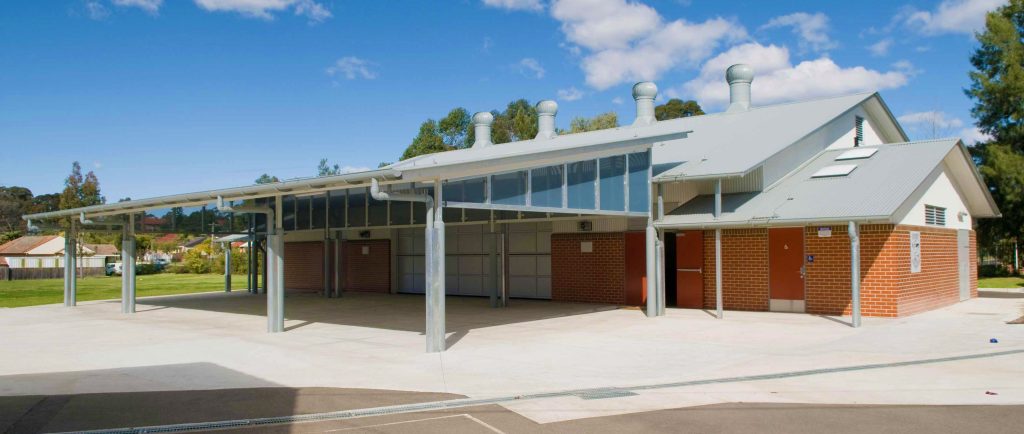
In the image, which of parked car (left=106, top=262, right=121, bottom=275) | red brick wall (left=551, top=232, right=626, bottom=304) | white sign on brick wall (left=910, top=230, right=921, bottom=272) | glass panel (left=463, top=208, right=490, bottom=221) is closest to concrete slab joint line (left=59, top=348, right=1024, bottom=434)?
white sign on brick wall (left=910, top=230, right=921, bottom=272)

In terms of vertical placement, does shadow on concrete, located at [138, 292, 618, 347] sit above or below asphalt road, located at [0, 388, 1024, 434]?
below

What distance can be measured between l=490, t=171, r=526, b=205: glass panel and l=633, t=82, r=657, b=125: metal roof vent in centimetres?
1412

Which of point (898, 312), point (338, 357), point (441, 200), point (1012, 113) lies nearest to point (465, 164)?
point (441, 200)

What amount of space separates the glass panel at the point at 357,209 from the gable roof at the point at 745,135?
7.81m

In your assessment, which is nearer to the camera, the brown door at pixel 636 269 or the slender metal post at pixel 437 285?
the slender metal post at pixel 437 285

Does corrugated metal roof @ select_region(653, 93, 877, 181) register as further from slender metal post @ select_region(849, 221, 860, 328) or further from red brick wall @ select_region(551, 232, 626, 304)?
red brick wall @ select_region(551, 232, 626, 304)

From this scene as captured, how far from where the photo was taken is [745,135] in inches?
802

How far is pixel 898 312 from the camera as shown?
16.0 m

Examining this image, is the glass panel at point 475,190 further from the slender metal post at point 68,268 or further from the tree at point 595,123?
the tree at point 595,123

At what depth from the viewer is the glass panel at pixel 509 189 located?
12891mm

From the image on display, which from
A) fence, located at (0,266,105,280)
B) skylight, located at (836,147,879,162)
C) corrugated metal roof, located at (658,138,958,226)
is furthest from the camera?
fence, located at (0,266,105,280)

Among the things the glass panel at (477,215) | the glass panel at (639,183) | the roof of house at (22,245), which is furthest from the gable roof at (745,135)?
the roof of house at (22,245)

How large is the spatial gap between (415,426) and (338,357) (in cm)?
516

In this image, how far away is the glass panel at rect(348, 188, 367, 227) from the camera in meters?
19.8
